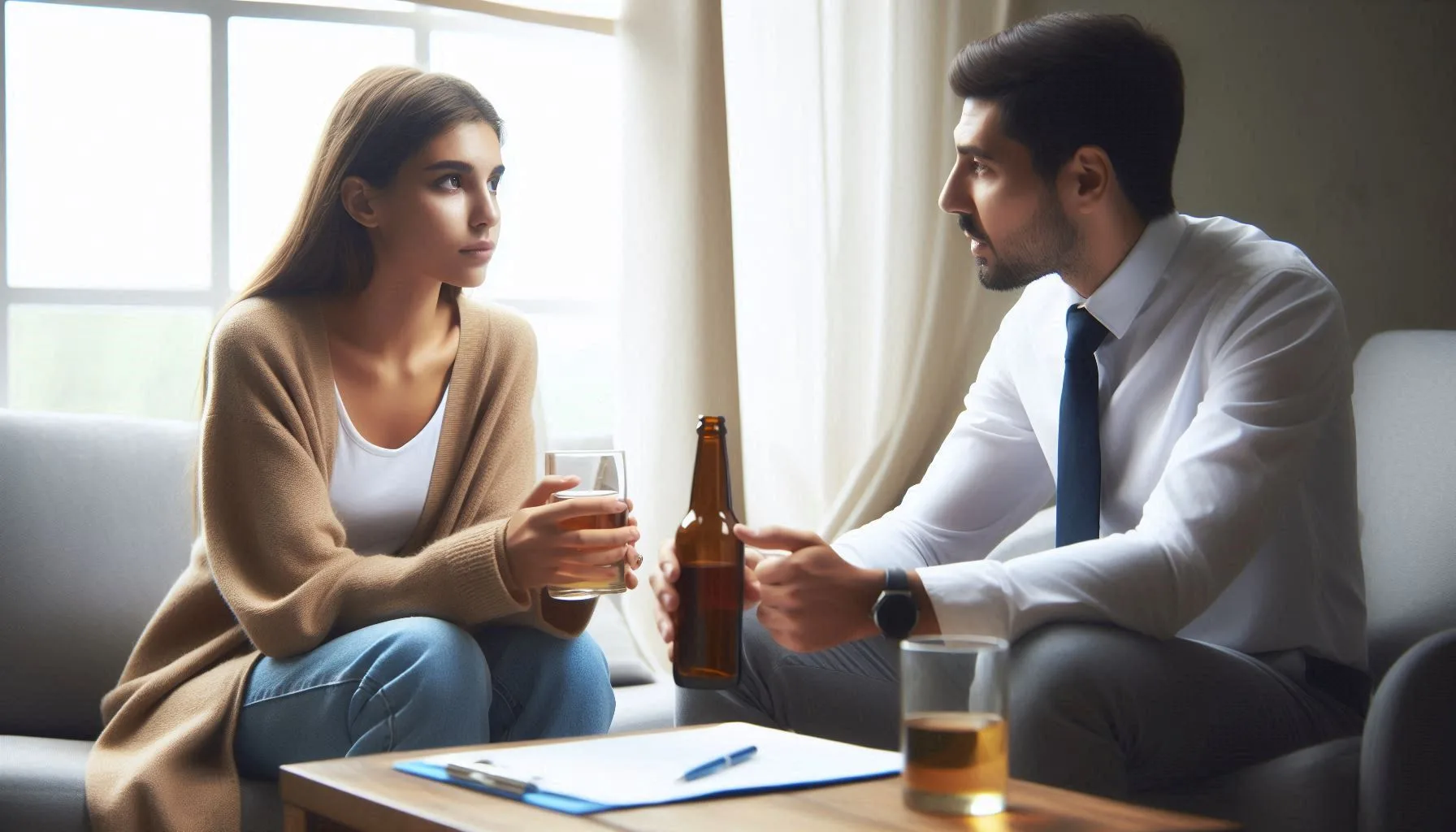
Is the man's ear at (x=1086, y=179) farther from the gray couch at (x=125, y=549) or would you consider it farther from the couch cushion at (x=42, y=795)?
the couch cushion at (x=42, y=795)

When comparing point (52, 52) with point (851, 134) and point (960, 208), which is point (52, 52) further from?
point (960, 208)

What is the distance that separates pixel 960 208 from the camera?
1.91 m

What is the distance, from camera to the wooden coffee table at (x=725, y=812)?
98cm

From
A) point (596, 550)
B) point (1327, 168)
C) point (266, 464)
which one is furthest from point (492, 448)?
point (1327, 168)

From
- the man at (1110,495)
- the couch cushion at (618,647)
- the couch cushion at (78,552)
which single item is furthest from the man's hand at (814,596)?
the couch cushion at (78,552)

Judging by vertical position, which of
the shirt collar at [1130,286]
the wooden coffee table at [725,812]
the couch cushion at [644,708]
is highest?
the shirt collar at [1130,286]

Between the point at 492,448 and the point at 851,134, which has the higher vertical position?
the point at 851,134

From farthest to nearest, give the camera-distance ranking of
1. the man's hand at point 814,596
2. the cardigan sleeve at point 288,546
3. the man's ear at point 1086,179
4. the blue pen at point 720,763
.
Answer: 1. the man's ear at point 1086,179
2. the cardigan sleeve at point 288,546
3. the man's hand at point 814,596
4. the blue pen at point 720,763

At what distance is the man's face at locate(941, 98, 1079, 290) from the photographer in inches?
71.5

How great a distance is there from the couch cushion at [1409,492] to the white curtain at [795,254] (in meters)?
0.97

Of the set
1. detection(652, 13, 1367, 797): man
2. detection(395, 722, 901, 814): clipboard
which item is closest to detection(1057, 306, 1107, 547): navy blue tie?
detection(652, 13, 1367, 797): man

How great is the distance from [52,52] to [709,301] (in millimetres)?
1328

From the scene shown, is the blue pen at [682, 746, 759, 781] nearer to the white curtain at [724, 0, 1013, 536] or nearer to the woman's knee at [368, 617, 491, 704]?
the woman's knee at [368, 617, 491, 704]

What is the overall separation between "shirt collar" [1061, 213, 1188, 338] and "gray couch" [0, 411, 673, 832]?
87 centimetres
